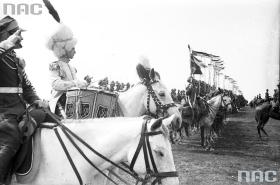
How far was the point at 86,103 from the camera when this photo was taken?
17.5ft

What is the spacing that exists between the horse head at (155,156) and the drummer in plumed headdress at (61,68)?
1.95 meters

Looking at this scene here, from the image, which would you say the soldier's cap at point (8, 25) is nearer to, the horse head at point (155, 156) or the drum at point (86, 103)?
the drum at point (86, 103)

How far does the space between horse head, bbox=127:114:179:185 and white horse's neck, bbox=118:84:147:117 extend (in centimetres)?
262

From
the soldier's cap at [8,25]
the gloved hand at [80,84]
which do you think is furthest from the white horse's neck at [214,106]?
the soldier's cap at [8,25]

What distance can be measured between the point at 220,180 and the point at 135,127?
255 inches

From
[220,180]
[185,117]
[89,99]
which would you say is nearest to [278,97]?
[185,117]

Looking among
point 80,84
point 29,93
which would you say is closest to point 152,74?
point 80,84

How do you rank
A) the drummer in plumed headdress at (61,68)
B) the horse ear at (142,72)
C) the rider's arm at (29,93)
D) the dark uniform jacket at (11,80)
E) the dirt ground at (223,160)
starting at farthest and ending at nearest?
the dirt ground at (223,160)
the horse ear at (142,72)
the drummer in plumed headdress at (61,68)
the rider's arm at (29,93)
the dark uniform jacket at (11,80)

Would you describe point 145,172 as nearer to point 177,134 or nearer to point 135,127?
point 135,127

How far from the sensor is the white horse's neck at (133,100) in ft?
21.0

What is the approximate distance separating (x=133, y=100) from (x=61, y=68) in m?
1.45

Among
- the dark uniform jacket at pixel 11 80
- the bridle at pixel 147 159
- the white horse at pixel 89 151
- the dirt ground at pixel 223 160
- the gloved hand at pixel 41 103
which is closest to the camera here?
the bridle at pixel 147 159

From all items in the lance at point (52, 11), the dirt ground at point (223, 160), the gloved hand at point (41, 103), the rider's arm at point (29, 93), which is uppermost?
the lance at point (52, 11)

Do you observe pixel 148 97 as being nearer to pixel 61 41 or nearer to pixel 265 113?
pixel 61 41
